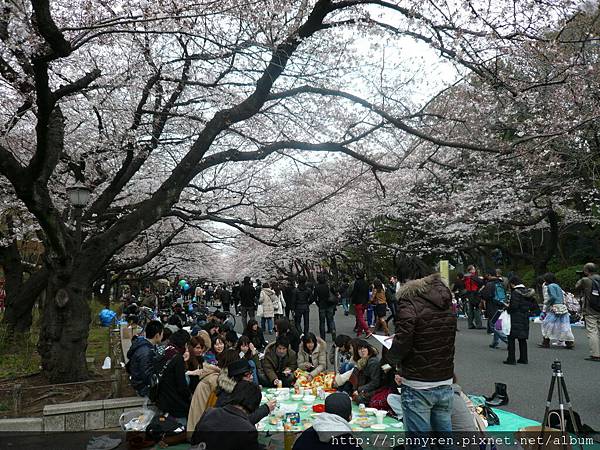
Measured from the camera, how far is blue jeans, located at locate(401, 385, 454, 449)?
147 inches

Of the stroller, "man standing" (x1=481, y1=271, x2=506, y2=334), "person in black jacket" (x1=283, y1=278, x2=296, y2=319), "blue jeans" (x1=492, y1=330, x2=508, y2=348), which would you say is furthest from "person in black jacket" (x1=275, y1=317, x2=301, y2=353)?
the stroller

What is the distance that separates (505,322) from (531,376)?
194 centimetres

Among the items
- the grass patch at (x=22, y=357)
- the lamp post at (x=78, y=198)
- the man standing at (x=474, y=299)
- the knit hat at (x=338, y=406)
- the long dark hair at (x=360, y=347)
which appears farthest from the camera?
the man standing at (x=474, y=299)

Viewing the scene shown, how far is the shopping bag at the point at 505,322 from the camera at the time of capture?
9.91 meters

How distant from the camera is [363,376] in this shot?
6.37m

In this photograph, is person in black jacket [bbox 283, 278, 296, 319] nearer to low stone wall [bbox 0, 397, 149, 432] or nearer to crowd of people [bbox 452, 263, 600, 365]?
crowd of people [bbox 452, 263, 600, 365]

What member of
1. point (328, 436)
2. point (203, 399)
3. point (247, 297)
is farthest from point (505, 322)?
point (247, 297)

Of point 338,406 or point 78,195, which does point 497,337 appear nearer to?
point 338,406

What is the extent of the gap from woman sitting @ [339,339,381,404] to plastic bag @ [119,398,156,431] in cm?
248

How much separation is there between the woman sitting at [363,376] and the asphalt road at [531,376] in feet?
6.02

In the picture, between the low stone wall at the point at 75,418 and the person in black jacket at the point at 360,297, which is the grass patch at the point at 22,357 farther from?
the person in black jacket at the point at 360,297

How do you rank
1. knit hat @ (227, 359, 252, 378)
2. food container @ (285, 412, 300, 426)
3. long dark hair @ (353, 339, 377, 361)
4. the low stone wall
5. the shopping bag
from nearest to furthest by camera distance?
1. food container @ (285, 412, 300, 426)
2. knit hat @ (227, 359, 252, 378)
3. the low stone wall
4. long dark hair @ (353, 339, 377, 361)
5. the shopping bag

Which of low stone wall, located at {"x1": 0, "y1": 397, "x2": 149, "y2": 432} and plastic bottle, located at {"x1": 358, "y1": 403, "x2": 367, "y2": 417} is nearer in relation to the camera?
plastic bottle, located at {"x1": 358, "y1": 403, "x2": 367, "y2": 417}

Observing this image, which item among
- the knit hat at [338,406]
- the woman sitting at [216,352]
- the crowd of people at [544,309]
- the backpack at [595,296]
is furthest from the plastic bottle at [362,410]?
the backpack at [595,296]
